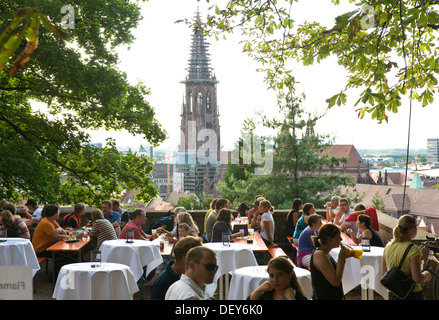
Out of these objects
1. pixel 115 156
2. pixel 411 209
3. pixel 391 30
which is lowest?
pixel 411 209

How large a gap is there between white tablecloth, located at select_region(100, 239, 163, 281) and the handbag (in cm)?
410

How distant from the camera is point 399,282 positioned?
5.11 meters

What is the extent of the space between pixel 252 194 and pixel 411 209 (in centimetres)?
7641

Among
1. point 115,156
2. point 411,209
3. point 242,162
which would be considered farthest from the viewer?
point 411,209

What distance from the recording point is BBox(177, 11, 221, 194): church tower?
118m

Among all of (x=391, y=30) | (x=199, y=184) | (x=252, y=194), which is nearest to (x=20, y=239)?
(x=391, y=30)

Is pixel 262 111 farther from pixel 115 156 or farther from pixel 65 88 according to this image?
pixel 65 88

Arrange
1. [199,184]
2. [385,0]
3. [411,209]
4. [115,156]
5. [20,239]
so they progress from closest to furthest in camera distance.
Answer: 1. [385,0]
2. [20,239]
3. [115,156]
4. [411,209]
5. [199,184]

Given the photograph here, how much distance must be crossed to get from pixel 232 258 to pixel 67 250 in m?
2.61

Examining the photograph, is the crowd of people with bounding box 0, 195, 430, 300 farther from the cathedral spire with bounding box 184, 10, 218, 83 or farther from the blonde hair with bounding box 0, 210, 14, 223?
the cathedral spire with bounding box 184, 10, 218, 83

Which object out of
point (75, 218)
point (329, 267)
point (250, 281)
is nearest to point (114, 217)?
point (75, 218)

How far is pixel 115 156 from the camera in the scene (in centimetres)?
1811

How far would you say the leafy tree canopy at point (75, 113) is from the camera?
1438 centimetres

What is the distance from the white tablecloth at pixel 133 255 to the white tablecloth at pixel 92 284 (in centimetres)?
172
